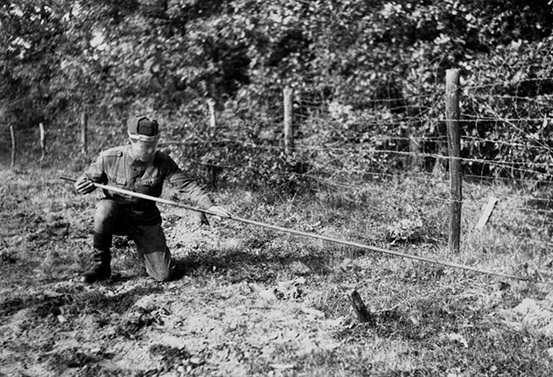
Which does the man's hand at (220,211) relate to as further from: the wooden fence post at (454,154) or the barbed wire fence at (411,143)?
the barbed wire fence at (411,143)

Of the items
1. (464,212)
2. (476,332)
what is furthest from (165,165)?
(464,212)

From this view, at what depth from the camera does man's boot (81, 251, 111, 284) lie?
4.50 metres

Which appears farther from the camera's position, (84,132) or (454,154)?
(84,132)

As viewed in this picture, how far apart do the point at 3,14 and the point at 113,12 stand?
10.4ft

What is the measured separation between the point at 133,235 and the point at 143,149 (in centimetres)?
85

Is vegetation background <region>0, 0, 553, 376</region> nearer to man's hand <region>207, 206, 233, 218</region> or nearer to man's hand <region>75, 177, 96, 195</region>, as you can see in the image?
man's hand <region>207, 206, 233, 218</region>

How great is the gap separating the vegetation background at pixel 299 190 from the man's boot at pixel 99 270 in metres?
0.12

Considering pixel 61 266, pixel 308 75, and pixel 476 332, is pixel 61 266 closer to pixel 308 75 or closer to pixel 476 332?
pixel 476 332

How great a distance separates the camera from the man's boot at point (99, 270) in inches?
177

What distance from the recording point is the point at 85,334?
361 cm

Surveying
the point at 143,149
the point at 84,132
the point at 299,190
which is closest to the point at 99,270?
the point at 143,149

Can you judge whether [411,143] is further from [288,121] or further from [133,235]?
[133,235]

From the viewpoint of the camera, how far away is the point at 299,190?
22.1 ft

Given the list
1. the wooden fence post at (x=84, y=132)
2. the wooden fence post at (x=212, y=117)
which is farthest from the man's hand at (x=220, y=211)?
the wooden fence post at (x=84, y=132)
